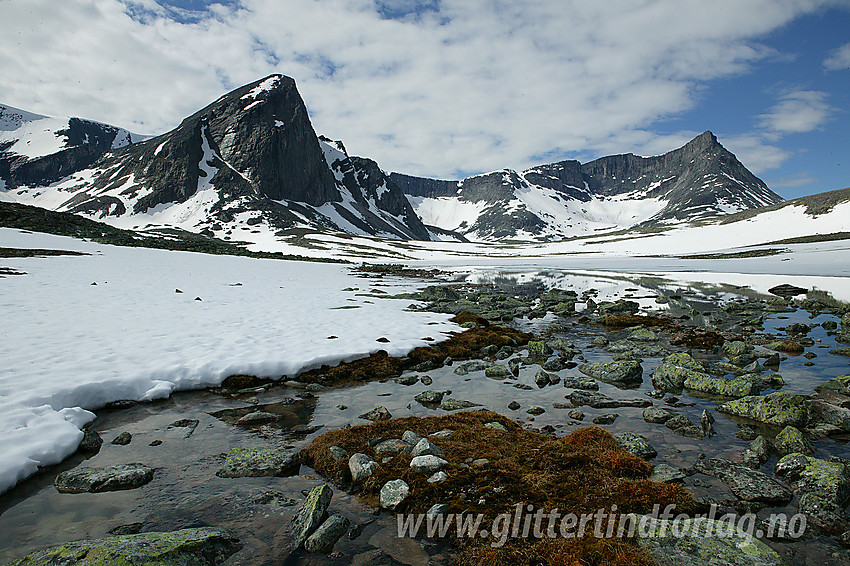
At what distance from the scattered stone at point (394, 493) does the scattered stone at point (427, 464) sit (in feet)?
1.26

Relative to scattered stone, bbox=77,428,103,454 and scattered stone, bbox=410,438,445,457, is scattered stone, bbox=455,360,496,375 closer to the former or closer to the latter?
scattered stone, bbox=410,438,445,457

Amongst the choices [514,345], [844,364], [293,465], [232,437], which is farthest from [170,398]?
[844,364]

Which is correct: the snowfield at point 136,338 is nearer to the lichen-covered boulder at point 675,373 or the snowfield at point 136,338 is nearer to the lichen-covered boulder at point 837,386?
the lichen-covered boulder at point 675,373

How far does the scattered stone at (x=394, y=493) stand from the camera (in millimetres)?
5492

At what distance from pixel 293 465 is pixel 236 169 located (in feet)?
626

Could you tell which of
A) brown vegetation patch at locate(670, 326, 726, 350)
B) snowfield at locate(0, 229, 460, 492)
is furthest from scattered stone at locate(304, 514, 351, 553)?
brown vegetation patch at locate(670, 326, 726, 350)

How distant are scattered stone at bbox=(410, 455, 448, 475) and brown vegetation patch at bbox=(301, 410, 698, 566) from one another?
119 millimetres

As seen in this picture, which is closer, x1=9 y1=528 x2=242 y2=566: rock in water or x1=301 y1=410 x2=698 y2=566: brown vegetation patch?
x1=9 y1=528 x2=242 y2=566: rock in water

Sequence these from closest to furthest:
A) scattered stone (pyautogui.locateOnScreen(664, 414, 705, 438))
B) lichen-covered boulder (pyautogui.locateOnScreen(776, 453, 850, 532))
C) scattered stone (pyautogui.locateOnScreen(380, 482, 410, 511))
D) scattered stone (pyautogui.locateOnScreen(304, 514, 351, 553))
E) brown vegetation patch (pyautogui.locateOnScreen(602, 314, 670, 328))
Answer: scattered stone (pyautogui.locateOnScreen(304, 514, 351, 553))
lichen-covered boulder (pyautogui.locateOnScreen(776, 453, 850, 532))
scattered stone (pyautogui.locateOnScreen(380, 482, 410, 511))
scattered stone (pyautogui.locateOnScreen(664, 414, 705, 438))
brown vegetation patch (pyautogui.locateOnScreen(602, 314, 670, 328))

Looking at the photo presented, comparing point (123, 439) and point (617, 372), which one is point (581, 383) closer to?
point (617, 372)

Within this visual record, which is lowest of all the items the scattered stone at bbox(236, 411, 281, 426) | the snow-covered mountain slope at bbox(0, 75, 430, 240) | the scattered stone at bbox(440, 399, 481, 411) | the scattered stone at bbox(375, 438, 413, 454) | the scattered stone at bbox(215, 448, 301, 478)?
the scattered stone at bbox(440, 399, 481, 411)

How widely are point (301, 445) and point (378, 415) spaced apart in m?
1.92

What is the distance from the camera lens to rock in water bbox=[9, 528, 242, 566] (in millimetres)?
3842

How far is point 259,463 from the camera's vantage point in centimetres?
659
